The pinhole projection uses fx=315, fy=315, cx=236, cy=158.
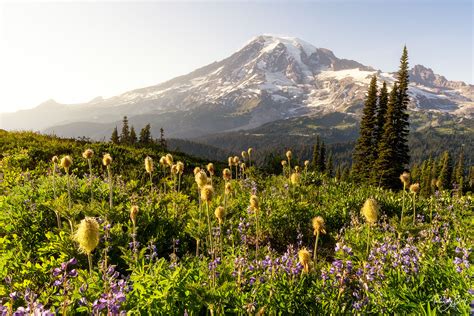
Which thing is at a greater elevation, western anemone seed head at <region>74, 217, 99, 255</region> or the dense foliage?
western anemone seed head at <region>74, 217, 99, 255</region>

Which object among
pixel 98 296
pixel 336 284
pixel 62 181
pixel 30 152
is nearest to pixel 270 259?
pixel 336 284

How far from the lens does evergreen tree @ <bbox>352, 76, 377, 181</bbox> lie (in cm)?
4712

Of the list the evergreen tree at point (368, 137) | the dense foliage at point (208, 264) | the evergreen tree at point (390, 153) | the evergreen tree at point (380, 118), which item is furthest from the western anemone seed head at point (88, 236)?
the evergreen tree at point (380, 118)

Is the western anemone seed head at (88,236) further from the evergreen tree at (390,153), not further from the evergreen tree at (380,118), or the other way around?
the evergreen tree at (380,118)

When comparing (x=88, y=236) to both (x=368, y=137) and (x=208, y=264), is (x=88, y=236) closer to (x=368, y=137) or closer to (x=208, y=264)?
(x=208, y=264)

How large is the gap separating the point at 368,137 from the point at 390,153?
21.8 feet

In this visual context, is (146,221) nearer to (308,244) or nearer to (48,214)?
(48,214)

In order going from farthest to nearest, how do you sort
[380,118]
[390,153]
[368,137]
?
[368,137] < [380,118] < [390,153]

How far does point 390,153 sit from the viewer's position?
4234 centimetres

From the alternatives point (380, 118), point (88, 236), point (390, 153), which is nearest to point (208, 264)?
point (88, 236)

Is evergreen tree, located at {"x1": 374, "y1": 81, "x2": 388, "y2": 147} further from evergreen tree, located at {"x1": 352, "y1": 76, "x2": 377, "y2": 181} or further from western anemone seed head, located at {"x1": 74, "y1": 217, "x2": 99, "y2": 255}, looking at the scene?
western anemone seed head, located at {"x1": 74, "y1": 217, "x2": 99, "y2": 255}

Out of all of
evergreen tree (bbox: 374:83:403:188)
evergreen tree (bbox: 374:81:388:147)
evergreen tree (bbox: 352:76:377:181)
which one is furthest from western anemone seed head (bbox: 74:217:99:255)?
evergreen tree (bbox: 374:81:388:147)

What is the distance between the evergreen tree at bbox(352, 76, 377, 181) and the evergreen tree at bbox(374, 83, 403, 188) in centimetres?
380

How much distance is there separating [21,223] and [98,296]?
3333 mm
